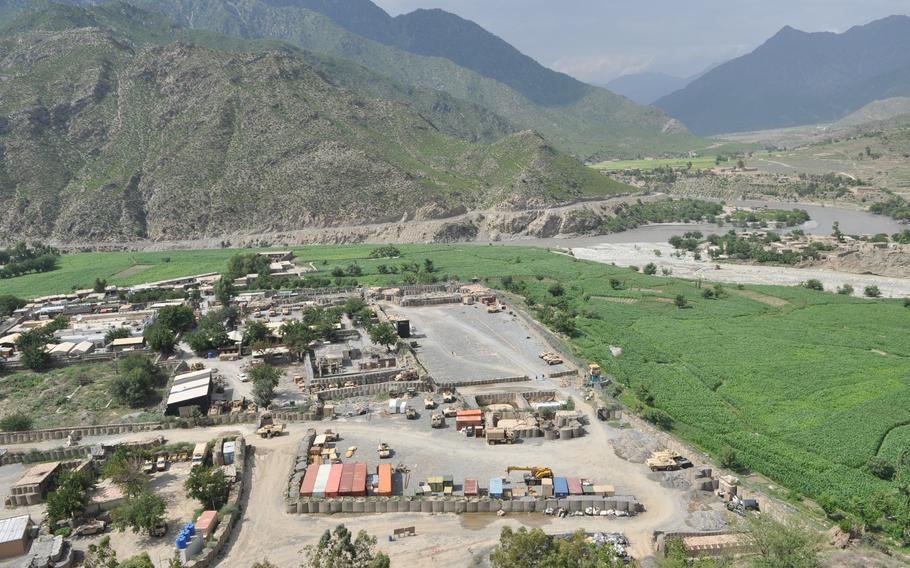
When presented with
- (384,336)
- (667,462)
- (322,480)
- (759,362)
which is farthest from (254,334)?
(759,362)

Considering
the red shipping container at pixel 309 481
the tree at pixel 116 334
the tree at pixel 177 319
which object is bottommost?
the red shipping container at pixel 309 481

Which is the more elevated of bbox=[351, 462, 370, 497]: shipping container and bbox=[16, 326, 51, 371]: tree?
bbox=[16, 326, 51, 371]: tree

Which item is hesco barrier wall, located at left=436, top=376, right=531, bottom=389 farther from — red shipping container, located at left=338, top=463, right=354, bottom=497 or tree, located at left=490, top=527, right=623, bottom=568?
tree, located at left=490, top=527, right=623, bottom=568

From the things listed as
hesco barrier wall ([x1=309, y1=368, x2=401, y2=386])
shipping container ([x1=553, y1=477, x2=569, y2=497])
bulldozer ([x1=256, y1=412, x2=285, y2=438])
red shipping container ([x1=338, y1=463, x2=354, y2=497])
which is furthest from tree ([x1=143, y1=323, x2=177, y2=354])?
shipping container ([x1=553, y1=477, x2=569, y2=497])

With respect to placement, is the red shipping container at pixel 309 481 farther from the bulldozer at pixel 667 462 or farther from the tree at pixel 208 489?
the bulldozer at pixel 667 462

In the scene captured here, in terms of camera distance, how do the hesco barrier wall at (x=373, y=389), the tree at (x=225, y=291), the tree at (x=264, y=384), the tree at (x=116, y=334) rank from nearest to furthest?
the tree at (x=264, y=384)
the hesco barrier wall at (x=373, y=389)
the tree at (x=116, y=334)
the tree at (x=225, y=291)

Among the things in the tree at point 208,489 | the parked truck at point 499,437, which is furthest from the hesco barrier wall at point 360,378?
the tree at point 208,489

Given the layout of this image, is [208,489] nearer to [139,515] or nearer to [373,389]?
[139,515]
